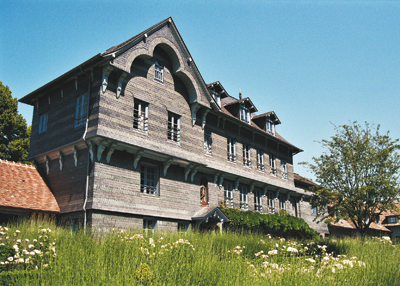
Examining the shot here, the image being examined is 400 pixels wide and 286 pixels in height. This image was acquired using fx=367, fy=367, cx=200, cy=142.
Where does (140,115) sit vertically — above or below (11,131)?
below

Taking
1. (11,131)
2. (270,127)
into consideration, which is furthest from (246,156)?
(11,131)

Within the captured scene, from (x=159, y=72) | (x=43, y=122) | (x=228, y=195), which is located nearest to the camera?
(x=159, y=72)

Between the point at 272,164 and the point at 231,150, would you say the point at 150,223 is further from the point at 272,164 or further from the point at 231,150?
the point at 272,164

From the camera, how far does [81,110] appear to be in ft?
59.5

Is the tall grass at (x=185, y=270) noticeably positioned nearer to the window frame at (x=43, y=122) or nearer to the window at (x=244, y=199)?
the window frame at (x=43, y=122)

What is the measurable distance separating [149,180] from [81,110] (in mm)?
4857

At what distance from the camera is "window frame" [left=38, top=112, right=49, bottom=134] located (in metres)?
20.3

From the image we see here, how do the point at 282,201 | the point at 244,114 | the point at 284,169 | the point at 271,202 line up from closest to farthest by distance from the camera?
1. the point at 244,114
2. the point at 271,202
3. the point at 282,201
4. the point at 284,169

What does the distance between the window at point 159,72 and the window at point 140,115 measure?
1.90 meters

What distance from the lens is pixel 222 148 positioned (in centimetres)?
2408

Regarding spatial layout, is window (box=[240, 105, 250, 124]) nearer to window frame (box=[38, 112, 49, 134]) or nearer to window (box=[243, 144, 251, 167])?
window (box=[243, 144, 251, 167])

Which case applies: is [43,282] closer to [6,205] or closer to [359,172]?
[6,205]

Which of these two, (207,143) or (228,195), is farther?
(228,195)

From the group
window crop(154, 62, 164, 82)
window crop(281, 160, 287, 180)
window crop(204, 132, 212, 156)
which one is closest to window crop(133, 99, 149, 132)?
window crop(154, 62, 164, 82)
